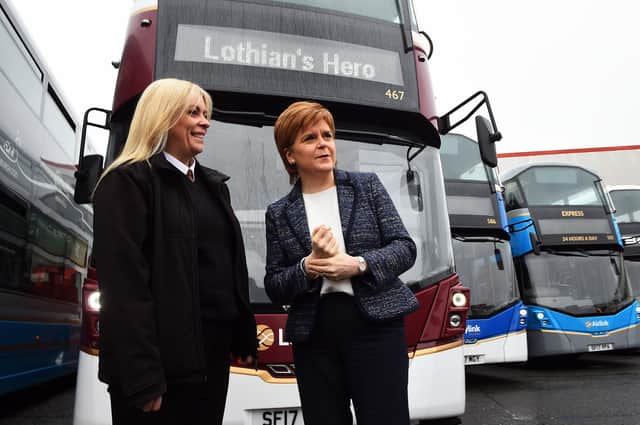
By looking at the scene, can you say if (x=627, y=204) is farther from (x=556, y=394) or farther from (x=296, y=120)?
(x=296, y=120)

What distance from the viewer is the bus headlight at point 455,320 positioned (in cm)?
357

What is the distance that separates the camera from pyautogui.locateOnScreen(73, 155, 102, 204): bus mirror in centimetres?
362

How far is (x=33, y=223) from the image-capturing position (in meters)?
6.02

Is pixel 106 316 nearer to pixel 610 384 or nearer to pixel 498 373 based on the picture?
pixel 610 384

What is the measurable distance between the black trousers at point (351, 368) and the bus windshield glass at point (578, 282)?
9.29 m

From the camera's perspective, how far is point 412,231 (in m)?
3.80

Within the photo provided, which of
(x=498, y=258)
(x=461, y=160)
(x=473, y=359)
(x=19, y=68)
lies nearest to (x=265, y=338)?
(x=19, y=68)

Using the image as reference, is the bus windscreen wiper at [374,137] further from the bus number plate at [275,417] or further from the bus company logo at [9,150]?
the bus company logo at [9,150]

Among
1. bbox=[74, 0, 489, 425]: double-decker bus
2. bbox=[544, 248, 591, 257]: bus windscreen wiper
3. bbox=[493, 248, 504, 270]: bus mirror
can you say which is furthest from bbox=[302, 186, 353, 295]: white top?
bbox=[544, 248, 591, 257]: bus windscreen wiper

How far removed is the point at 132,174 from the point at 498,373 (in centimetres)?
1001

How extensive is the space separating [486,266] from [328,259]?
8.25m

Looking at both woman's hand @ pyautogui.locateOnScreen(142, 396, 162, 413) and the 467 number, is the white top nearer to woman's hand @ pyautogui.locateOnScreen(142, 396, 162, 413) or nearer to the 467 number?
woman's hand @ pyautogui.locateOnScreen(142, 396, 162, 413)

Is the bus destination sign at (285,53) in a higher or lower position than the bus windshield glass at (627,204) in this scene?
lower

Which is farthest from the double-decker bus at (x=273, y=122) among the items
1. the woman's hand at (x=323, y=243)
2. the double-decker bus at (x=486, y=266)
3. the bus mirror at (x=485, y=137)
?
the double-decker bus at (x=486, y=266)
